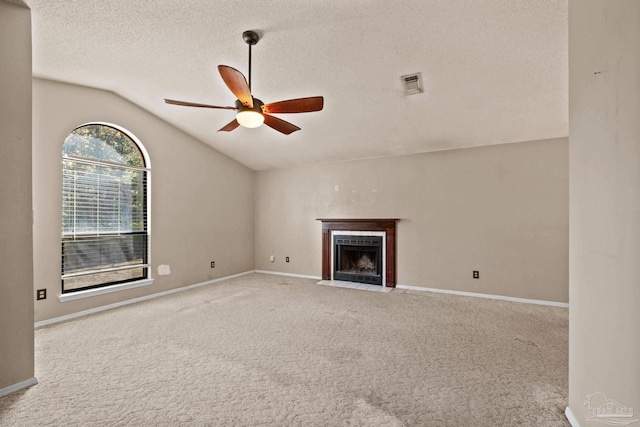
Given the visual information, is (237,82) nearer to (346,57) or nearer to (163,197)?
(346,57)

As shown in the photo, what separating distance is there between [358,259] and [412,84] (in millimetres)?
3233

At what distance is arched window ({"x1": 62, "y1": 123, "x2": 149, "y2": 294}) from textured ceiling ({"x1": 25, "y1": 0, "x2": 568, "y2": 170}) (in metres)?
0.71

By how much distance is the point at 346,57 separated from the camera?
275cm

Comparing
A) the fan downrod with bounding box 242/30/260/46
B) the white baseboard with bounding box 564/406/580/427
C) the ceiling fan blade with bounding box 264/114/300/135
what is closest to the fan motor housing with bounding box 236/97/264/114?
the ceiling fan blade with bounding box 264/114/300/135

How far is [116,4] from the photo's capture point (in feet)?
7.41

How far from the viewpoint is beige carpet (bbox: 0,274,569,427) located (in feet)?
5.67

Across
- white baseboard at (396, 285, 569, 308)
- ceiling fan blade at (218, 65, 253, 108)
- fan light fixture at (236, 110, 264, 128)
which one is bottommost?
white baseboard at (396, 285, 569, 308)

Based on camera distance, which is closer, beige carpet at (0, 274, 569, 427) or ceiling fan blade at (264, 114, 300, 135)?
beige carpet at (0, 274, 569, 427)

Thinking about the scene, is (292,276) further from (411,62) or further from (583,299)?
(583,299)

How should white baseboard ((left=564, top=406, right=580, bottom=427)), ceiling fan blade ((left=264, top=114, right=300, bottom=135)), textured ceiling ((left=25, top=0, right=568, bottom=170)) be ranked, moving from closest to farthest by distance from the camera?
white baseboard ((left=564, top=406, right=580, bottom=427))
textured ceiling ((left=25, top=0, right=568, bottom=170))
ceiling fan blade ((left=264, top=114, right=300, bottom=135))

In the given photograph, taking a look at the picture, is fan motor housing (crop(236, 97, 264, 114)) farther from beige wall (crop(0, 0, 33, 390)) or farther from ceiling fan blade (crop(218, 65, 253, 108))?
beige wall (crop(0, 0, 33, 390))

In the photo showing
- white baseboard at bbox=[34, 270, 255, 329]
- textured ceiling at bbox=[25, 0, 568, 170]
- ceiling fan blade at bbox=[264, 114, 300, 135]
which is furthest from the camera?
white baseboard at bbox=[34, 270, 255, 329]

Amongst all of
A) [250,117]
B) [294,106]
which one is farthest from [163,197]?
[294,106]

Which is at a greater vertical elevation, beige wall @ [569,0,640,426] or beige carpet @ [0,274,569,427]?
beige wall @ [569,0,640,426]
